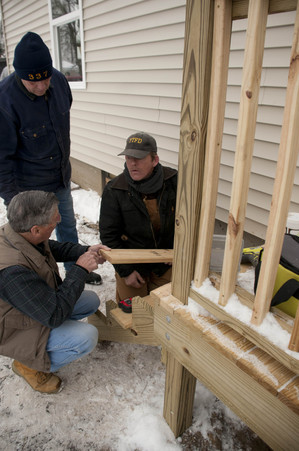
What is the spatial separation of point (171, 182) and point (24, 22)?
669cm

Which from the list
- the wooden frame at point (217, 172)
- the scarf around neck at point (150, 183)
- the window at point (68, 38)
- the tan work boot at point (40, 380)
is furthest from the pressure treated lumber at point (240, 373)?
the window at point (68, 38)

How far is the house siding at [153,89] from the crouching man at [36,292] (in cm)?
166

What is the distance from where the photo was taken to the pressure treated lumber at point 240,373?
0.95 meters

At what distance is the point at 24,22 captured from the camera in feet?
22.1

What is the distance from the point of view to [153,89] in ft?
12.2

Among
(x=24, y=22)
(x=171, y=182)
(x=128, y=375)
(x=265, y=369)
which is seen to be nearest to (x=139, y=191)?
(x=171, y=182)

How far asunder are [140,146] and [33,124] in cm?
102

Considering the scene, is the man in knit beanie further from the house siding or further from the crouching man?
the house siding

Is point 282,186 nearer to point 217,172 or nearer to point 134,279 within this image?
point 217,172

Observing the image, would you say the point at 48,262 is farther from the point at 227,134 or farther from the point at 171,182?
the point at 227,134

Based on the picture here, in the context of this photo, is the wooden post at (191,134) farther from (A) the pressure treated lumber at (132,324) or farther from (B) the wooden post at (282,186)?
(A) the pressure treated lumber at (132,324)

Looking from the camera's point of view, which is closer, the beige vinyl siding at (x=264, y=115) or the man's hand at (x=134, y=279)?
the beige vinyl siding at (x=264, y=115)

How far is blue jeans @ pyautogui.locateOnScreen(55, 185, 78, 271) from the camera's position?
10.0ft

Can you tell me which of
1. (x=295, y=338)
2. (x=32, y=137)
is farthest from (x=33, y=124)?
(x=295, y=338)
